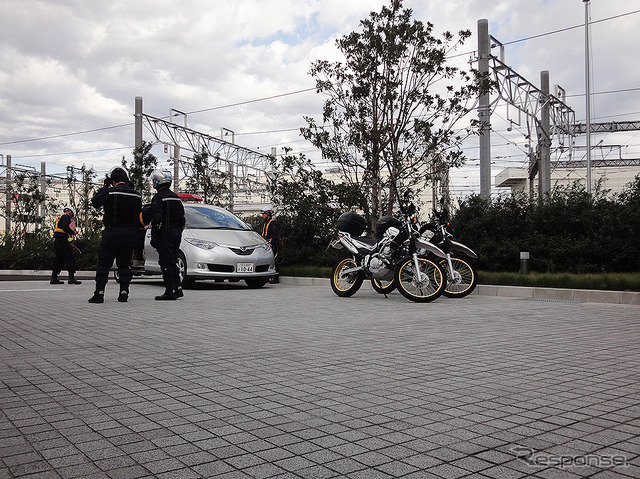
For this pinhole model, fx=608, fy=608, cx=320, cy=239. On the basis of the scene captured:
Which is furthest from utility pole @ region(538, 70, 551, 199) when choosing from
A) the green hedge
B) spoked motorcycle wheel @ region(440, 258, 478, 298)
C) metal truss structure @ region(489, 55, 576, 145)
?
spoked motorcycle wheel @ region(440, 258, 478, 298)

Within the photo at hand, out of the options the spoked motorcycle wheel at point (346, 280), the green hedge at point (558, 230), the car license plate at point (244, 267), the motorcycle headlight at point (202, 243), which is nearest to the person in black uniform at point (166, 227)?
the motorcycle headlight at point (202, 243)

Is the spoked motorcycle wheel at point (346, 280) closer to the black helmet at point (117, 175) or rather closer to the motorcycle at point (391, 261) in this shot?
the motorcycle at point (391, 261)

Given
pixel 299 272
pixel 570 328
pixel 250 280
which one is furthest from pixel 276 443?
pixel 299 272

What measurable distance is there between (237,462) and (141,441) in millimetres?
590

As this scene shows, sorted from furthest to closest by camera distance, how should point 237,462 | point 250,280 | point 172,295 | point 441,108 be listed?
point 441,108 → point 250,280 → point 172,295 → point 237,462

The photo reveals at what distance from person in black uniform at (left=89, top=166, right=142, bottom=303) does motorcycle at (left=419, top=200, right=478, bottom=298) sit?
197 inches

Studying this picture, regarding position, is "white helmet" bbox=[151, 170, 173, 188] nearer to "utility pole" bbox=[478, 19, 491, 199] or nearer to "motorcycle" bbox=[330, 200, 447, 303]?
"motorcycle" bbox=[330, 200, 447, 303]

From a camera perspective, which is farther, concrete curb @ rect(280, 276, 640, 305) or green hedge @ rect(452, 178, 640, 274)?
green hedge @ rect(452, 178, 640, 274)

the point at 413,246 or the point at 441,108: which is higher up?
the point at 441,108

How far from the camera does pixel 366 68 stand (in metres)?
15.5

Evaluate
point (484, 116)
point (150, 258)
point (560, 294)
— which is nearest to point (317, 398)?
point (560, 294)

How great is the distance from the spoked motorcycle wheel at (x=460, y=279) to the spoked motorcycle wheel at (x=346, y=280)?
1581mm

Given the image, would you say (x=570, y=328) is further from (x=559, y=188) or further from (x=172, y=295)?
(x=559, y=188)

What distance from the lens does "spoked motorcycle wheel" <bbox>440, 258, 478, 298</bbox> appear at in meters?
11.0
